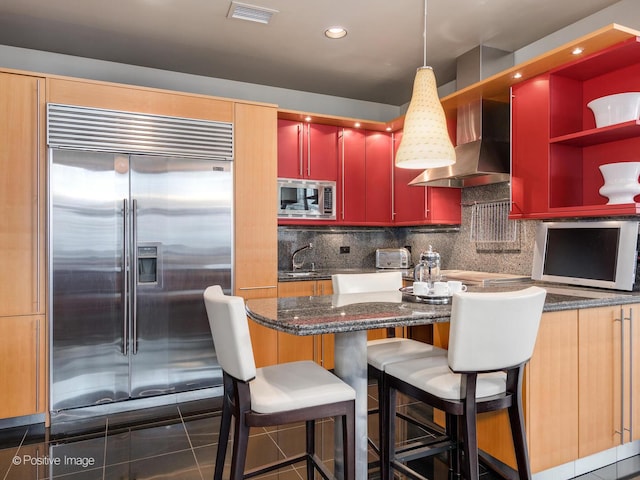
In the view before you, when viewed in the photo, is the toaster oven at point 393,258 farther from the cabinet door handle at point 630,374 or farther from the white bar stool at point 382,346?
the cabinet door handle at point 630,374

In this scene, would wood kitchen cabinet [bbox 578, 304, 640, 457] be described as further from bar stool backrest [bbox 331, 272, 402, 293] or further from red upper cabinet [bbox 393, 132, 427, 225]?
red upper cabinet [bbox 393, 132, 427, 225]

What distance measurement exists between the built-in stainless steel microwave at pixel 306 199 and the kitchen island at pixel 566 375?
1837 mm

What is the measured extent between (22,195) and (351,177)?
2.63m

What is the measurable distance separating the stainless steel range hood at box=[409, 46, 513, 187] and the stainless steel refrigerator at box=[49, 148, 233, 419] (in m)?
1.79

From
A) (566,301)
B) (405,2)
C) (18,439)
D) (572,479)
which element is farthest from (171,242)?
(572,479)

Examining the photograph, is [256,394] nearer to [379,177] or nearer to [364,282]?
[364,282]

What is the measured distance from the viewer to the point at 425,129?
6.48 ft

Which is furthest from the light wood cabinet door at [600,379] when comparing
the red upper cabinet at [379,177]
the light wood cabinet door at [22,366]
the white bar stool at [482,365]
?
the light wood cabinet door at [22,366]

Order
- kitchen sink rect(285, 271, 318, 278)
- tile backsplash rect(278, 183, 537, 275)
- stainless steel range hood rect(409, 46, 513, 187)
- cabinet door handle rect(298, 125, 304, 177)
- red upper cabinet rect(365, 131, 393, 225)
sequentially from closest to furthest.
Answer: stainless steel range hood rect(409, 46, 513, 187)
tile backsplash rect(278, 183, 537, 275)
kitchen sink rect(285, 271, 318, 278)
cabinet door handle rect(298, 125, 304, 177)
red upper cabinet rect(365, 131, 393, 225)

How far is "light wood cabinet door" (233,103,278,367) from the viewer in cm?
334

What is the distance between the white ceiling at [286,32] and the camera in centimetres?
271

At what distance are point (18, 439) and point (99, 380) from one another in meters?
0.52

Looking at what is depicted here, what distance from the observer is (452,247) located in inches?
156

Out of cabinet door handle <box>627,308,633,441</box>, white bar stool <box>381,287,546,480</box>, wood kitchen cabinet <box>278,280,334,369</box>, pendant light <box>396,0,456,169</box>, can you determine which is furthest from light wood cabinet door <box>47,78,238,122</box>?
cabinet door handle <box>627,308,633,441</box>
